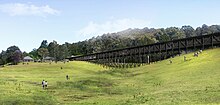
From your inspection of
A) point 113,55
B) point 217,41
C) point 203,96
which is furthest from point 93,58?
point 203,96

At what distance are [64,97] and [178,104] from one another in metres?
17.6

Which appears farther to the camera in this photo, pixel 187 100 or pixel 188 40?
pixel 188 40

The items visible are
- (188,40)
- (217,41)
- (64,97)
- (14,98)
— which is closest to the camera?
(14,98)

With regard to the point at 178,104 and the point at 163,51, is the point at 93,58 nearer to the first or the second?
the point at 163,51

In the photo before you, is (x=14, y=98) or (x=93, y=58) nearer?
(x=14, y=98)

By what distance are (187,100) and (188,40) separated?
88.3m

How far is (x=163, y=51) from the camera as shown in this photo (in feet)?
413

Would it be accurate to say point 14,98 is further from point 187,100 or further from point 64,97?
point 187,100

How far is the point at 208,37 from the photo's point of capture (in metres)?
106

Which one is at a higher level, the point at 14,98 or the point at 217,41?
the point at 217,41

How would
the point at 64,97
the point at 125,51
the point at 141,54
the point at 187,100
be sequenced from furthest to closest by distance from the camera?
the point at 125,51 → the point at 141,54 → the point at 64,97 → the point at 187,100

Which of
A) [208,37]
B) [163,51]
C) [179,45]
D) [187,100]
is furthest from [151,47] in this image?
[187,100]

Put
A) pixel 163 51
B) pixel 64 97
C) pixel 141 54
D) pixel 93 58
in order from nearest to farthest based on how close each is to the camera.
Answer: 1. pixel 64 97
2. pixel 163 51
3. pixel 141 54
4. pixel 93 58

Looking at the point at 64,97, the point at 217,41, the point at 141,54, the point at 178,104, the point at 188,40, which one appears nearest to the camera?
the point at 178,104
